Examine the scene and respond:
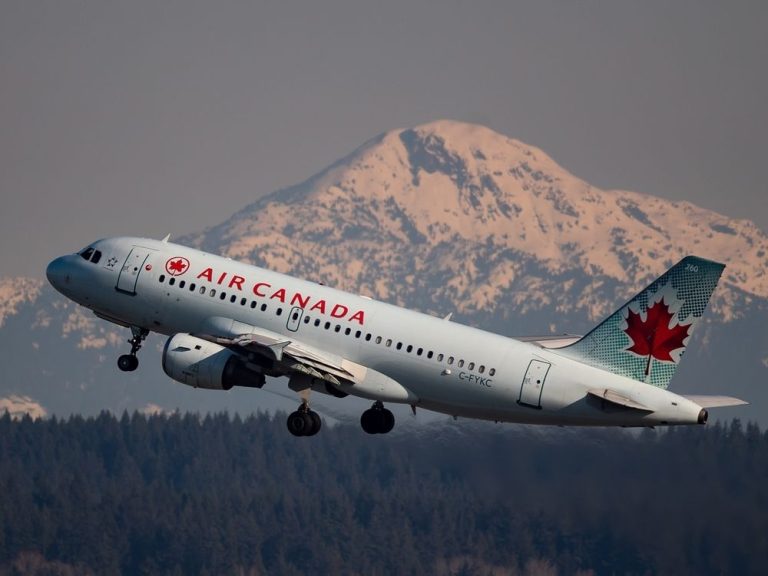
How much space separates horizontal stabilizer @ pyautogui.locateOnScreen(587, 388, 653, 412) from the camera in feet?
232

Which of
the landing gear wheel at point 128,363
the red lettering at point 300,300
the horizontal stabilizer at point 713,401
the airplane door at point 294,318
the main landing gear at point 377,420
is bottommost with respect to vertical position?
the main landing gear at point 377,420

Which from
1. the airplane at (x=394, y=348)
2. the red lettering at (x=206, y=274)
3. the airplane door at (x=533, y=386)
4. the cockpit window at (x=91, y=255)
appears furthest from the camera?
the cockpit window at (x=91, y=255)

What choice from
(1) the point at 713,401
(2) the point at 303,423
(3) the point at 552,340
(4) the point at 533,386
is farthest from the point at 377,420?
(1) the point at 713,401

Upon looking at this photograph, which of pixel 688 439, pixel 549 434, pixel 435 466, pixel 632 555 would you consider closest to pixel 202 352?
pixel 549 434

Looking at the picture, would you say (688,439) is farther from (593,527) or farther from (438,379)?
(438,379)

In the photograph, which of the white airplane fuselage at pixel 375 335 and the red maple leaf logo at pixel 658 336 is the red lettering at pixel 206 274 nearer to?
the white airplane fuselage at pixel 375 335

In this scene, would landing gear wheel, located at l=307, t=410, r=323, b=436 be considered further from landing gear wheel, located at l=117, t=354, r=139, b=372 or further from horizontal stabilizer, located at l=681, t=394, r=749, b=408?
horizontal stabilizer, located at l=681, t=394, r=749, b=408

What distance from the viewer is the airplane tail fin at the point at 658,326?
234ft

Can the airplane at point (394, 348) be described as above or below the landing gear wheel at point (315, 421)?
above

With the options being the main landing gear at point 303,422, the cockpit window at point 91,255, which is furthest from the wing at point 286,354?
the cockpit window at point 91,255

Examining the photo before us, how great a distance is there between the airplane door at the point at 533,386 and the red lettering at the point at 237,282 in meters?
13.7

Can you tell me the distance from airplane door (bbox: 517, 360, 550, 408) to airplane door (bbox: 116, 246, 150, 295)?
1924 cm

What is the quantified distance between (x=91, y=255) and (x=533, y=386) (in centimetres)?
2313

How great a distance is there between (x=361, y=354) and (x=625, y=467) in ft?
153
